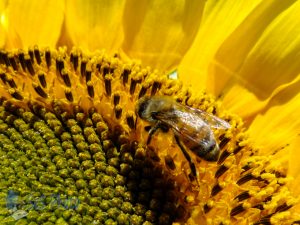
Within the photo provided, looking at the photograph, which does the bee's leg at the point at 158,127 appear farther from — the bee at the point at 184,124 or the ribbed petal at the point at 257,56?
the ribbed petal at the point at 257,56

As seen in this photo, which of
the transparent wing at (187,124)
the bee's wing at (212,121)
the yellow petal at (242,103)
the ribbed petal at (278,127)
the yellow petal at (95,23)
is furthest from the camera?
the yellow petal at (95,23)

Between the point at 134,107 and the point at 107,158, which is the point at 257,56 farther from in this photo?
the point at 107,158

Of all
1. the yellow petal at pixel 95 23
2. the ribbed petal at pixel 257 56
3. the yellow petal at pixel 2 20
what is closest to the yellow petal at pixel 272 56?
the ribbed petal at pixel 257 56

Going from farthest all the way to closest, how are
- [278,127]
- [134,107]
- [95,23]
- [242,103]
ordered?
1. [95,23]
2. [242,103]
3. [278,127]
4. [134,107]

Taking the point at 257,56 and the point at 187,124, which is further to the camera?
the point at 257,56

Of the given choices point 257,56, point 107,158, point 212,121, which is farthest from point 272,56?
point 107,158

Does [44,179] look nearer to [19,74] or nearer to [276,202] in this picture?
[19,74]

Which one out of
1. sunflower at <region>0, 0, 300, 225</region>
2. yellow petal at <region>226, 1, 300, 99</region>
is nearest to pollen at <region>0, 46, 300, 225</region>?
sunflower at <region>0, 0, 300, 225</region>

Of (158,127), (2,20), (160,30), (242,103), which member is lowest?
(158,127)
